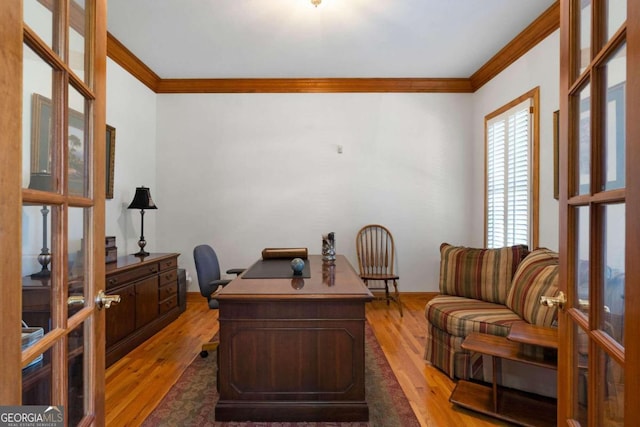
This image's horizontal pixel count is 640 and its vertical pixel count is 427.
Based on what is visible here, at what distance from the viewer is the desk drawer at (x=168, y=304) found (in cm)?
344

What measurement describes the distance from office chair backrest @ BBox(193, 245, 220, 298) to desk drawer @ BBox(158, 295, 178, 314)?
0.96 meters

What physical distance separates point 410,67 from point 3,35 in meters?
4.11

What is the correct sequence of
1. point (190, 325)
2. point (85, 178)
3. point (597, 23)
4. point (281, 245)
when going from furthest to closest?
point (281, 245)
point (190, 325)
point (85, 178)
point (597, 23)

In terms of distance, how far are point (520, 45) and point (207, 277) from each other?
12.0 feet

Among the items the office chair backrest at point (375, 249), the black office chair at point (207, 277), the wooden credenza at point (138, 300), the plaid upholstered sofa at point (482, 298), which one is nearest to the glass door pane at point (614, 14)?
the plaid upholstered sofa at point (482, 298)

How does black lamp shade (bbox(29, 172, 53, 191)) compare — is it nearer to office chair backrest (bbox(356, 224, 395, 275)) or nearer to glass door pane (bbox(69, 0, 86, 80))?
glass door pane (bbox(69, 0, 86, 80))

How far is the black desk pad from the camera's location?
2.39 m

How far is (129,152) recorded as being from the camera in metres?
3.86

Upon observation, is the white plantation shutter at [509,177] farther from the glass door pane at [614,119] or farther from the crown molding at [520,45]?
the glass door pane at [614,119]

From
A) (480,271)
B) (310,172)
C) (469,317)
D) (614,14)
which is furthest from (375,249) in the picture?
(614,14)

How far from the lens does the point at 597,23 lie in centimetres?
86

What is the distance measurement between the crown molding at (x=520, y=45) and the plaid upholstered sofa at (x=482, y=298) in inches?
76.0

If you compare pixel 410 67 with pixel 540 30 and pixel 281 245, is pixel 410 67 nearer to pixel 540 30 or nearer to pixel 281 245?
pixel 540 30

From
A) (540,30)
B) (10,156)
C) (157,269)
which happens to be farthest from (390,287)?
(10,156)
